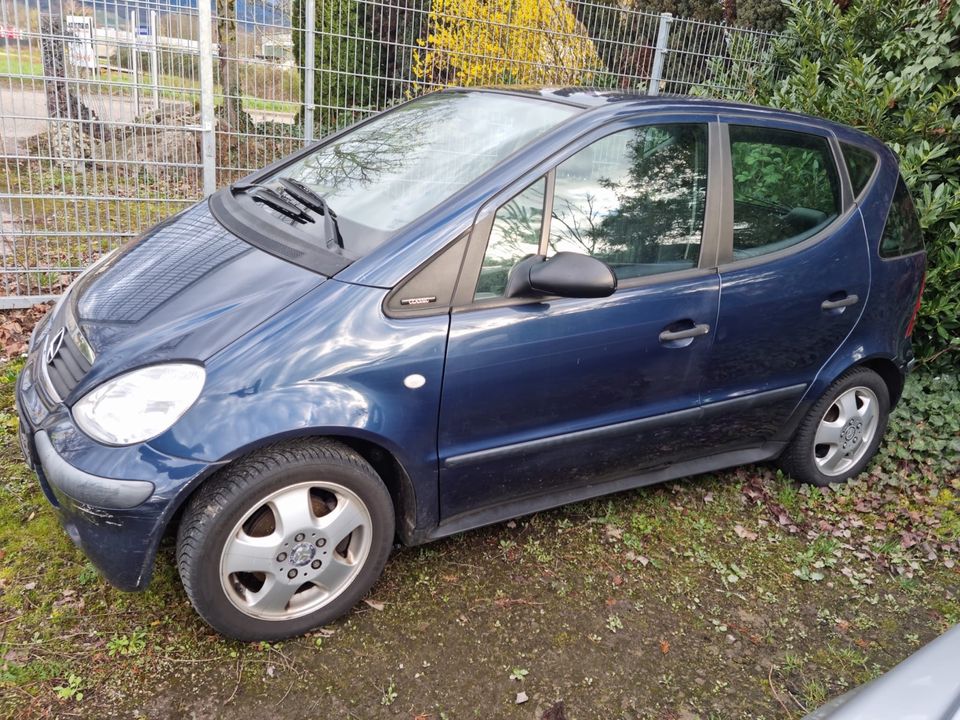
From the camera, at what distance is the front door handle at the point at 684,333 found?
3035 mm

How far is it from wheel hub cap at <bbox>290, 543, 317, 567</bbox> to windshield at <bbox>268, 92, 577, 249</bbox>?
0.98 m

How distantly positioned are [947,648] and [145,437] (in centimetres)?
212

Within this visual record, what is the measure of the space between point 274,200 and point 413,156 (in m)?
0.58

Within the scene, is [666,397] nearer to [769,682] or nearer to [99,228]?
[769,682]

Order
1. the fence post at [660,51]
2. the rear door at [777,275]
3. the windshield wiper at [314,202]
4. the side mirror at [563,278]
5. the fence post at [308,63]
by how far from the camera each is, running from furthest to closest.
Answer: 1. the fence post at [660,51]
2. the fence post at [308,63]
3. the rear door at [777,275]
4. the windshield wiper at [314,202]
5. the side mirror at [563,278]

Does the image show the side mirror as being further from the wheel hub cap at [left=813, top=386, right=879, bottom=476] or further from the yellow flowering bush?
the yellow flowering bush

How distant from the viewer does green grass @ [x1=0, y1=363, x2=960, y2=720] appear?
2.49 m

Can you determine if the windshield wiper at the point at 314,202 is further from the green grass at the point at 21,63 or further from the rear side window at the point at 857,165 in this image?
the green grass at the point at 21,63

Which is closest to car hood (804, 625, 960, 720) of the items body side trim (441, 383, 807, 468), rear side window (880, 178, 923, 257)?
body side trim (441, 383, 807, 468)

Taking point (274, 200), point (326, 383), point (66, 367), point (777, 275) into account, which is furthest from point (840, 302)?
point (66, 367)

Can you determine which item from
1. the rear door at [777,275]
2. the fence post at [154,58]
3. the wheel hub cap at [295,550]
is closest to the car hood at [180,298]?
the wheel hub cap at [295,550]

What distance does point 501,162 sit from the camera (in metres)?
2.83

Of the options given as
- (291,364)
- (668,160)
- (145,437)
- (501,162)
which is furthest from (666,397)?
(145,437)

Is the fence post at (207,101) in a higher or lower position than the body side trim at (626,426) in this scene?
higher
